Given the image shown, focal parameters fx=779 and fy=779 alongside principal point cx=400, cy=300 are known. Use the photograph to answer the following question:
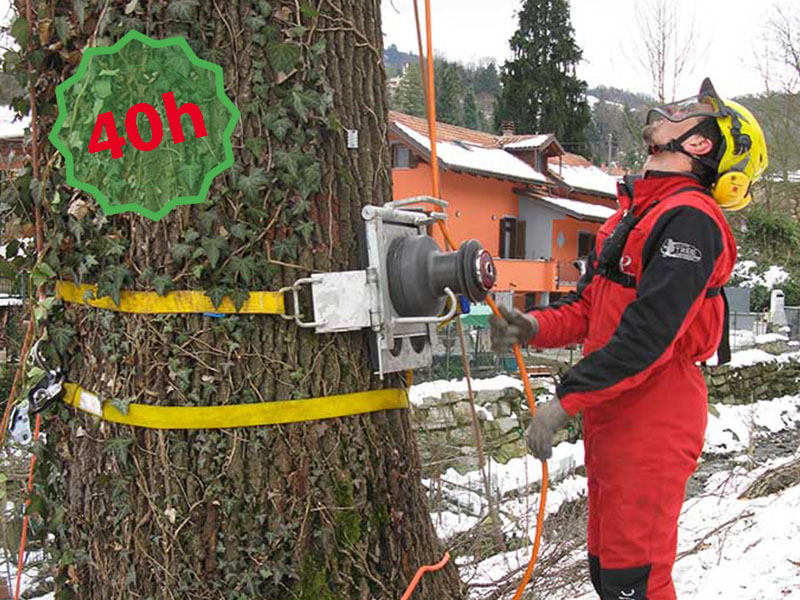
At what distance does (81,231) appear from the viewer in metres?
2.14

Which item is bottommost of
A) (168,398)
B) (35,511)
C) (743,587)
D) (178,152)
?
(743,587)

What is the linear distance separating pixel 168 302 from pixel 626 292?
1.34 metres

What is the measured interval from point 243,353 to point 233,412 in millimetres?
155

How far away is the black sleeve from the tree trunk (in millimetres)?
626

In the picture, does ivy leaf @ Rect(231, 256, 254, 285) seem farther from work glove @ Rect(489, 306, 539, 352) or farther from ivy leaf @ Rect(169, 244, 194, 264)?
work glove @ Rect(489, 306, 539, 352)

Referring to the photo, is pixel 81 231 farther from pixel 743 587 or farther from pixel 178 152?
pixel 743 587

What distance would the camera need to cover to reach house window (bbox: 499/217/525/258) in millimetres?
26062

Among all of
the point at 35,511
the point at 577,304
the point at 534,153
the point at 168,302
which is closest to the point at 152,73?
the point at 168,302

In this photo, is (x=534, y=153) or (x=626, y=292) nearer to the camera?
(x=626, y=292)

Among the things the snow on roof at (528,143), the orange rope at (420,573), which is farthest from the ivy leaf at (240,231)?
the snow on roof at (528,143)

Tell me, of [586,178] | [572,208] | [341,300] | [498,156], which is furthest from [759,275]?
[341,300]

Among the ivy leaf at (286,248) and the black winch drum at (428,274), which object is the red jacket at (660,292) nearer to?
the black winch drum at (428,274)

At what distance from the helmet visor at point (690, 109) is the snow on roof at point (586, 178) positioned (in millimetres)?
26047

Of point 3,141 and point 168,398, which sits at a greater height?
point 3,141
